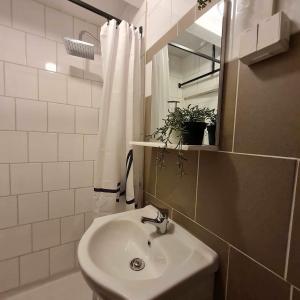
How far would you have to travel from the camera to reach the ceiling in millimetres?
1248

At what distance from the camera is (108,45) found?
46.3 inches

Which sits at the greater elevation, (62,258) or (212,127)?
(212,127)

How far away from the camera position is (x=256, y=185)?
570 mm

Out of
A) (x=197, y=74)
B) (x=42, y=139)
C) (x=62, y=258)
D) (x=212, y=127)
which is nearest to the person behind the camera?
(x=212, y=127)

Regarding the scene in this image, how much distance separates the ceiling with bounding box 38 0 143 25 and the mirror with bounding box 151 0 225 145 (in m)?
0.60

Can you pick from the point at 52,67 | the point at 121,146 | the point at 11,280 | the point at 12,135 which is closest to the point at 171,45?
the point at 121,146

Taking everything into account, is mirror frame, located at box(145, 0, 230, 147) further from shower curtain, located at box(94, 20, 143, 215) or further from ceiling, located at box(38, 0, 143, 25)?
ceiling, located at box(38, 0, 143, 25)

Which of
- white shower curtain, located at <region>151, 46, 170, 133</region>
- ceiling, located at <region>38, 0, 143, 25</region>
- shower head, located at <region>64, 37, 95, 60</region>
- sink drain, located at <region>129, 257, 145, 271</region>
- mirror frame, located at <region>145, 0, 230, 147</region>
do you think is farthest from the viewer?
ceiling, located at <region>38, 0, 143, 25</region>

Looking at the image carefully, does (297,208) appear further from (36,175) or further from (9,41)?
(9,41)

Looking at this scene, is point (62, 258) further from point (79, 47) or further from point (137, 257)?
point (79, 47)

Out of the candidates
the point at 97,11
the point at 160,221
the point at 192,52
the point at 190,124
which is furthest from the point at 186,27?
the point at 160,221

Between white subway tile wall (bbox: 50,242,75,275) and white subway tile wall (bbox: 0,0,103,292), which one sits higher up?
white subway tile wall (bbox: 0,0,103,292)

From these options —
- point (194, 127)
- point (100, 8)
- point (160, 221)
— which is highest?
point (100, 8)

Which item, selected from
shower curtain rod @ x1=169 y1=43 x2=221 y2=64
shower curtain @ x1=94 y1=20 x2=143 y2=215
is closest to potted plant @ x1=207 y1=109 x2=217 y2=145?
shower curtain rod @ x1=169 y1=43 x2=221 y2=64
